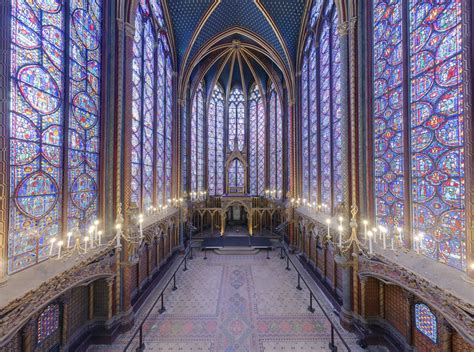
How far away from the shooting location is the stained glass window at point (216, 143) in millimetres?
18853

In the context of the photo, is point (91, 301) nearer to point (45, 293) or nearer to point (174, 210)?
point (45, 293)

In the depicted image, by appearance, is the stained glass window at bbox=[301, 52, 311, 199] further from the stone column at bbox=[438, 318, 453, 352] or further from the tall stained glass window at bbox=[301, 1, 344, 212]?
the stone column at bbox=[438, 318, 453, 352]

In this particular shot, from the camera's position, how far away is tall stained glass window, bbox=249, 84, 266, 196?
739 inches

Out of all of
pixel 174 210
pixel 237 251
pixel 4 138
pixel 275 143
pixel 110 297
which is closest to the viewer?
pixel 4 138

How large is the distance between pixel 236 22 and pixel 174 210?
13820 millimetres

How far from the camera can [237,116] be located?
781 inches

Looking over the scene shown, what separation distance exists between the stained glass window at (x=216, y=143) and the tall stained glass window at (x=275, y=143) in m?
4.90

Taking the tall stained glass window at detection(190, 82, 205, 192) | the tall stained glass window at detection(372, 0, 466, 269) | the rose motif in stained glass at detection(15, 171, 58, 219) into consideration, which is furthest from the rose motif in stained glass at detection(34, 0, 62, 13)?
the tall stained glass window at detection(190, 82, 205, 192)

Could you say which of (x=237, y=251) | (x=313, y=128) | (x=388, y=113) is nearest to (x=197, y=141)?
(x=237, y=251)

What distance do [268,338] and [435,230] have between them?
5.49m

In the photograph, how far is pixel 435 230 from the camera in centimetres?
446

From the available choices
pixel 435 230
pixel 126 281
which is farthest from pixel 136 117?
pixel 435 230

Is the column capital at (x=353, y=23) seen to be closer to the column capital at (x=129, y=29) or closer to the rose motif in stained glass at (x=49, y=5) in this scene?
the column capital at (x=129, y=29)

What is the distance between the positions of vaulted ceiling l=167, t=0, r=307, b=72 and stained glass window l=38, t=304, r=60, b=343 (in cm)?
1377
